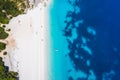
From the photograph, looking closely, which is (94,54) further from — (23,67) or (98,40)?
(23,67)

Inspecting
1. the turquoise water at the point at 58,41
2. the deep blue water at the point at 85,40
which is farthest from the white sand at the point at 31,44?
the deep blue water at the point at 85,40

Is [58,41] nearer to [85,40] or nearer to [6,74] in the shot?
[85,40]

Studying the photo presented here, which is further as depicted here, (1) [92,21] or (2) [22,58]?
(1) [92,21]

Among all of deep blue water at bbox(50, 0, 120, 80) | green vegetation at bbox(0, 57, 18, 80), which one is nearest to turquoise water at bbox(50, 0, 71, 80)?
deep blue water at bbox(50, 0, 120, 80)

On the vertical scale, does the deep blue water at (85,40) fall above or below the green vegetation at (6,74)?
above

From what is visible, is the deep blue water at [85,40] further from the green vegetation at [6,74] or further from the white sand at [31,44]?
the green vegetation at [6,74]

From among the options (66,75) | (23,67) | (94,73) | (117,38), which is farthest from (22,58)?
(117,38)
